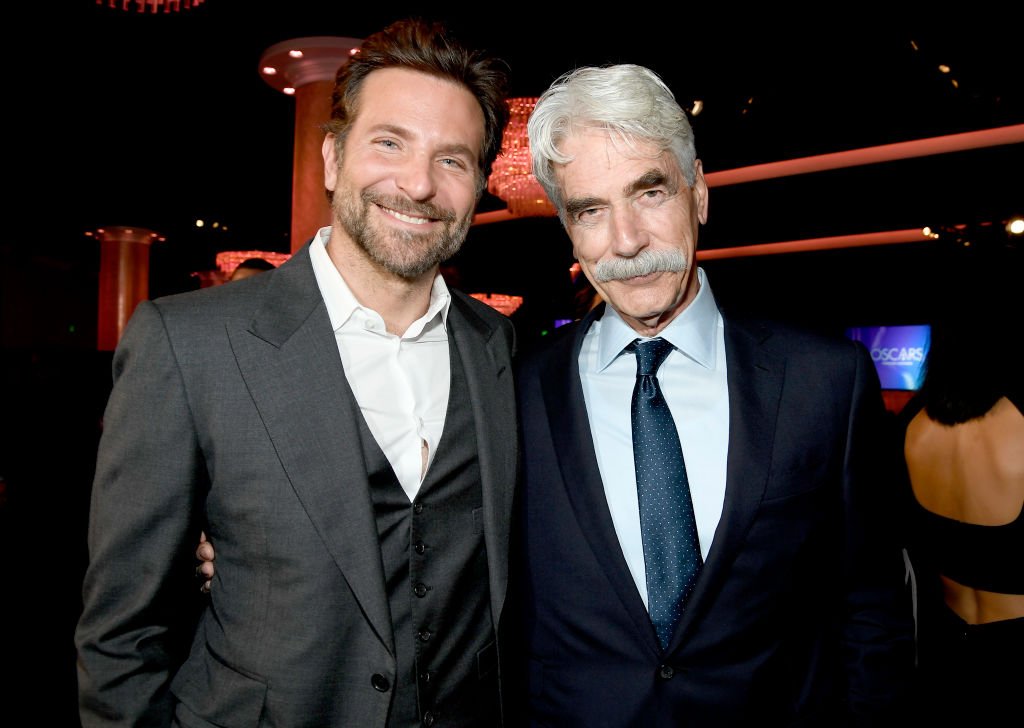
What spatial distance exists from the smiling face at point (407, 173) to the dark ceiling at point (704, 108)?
310cm

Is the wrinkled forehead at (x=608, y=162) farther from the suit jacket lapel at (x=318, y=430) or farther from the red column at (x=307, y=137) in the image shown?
the red column at (x=307, y=137)

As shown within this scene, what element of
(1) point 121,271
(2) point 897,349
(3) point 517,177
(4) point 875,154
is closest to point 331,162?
(3) point 517,177

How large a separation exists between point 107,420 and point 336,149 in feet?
2.66

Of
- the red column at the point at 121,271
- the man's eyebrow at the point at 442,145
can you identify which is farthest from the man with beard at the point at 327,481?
the red column at the point at 121,271

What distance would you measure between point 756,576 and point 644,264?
2.23 feet

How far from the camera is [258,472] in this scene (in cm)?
126

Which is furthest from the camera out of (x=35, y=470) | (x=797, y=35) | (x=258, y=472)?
(x=35, y=470)

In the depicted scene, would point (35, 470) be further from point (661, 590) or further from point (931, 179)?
point (931, 179)

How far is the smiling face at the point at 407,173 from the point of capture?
4.95 ft

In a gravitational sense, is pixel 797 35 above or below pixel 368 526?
above

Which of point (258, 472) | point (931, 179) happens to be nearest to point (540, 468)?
point (258, 472)

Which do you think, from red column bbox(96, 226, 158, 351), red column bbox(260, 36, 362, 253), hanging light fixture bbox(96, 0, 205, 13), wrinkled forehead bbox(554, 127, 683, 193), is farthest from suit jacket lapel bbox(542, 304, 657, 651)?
red column bbox(96, 226, 158, 351)

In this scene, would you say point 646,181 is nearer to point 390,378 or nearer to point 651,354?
point 651,354

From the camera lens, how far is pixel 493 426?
151 cm
